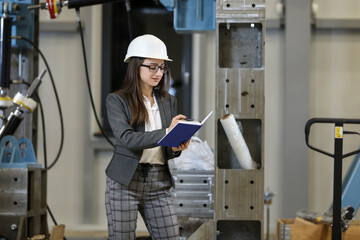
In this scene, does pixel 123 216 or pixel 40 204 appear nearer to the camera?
pixel 123 216

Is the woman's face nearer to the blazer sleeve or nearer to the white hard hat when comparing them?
the white hard hat

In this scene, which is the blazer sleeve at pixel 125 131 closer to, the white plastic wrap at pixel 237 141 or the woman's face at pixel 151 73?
the woman's face at pixel 151 73

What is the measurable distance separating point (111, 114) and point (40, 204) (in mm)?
1335

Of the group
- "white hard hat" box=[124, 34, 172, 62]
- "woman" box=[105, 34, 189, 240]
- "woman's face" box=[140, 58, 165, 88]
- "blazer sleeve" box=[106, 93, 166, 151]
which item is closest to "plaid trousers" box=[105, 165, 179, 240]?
"woman" box=[105, 34, 189, 240]

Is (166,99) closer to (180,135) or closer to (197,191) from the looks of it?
(180,135)

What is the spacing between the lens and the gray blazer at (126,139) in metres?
2.54

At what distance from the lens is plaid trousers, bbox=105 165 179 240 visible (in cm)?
264

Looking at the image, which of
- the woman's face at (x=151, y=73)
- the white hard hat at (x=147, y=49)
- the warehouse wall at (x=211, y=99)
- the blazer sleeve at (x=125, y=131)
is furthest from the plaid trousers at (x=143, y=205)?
the warehouse wall at (x=211, y=99)

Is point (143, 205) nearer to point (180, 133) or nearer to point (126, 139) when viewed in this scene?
point (126, 139)

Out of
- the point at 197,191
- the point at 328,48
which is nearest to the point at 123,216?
the point at 197,191

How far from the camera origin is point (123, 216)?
8.67 ft

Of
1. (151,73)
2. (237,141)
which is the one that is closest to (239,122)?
(237,141)

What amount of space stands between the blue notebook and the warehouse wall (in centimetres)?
343

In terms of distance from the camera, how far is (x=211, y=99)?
6.00m
